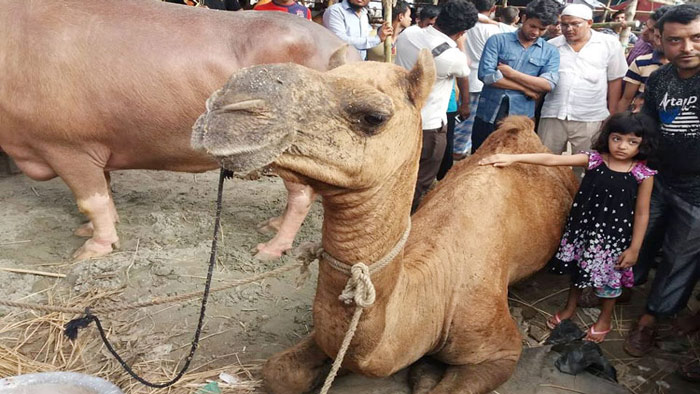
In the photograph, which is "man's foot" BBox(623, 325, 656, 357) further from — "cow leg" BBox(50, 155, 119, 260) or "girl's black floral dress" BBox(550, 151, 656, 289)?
"cow leg" BBox(50, 155, 119, 260)

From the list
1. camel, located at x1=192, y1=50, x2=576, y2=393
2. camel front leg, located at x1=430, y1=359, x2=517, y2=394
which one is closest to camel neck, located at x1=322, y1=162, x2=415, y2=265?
camel, located at x1=192, y1=50, x2=576, y2=393

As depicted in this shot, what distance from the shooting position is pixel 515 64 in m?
4.79

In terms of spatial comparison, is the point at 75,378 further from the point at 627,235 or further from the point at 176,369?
Answer: the point at 627,235

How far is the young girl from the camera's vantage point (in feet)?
10.3

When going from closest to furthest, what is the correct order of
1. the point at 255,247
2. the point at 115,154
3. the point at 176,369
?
the point at 176,369 < the point at 115,154 < the point at 255,247

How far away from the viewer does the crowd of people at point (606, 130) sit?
3096 millimetres

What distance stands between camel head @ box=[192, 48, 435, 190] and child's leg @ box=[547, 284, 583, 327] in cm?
227

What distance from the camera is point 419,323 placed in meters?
2.43

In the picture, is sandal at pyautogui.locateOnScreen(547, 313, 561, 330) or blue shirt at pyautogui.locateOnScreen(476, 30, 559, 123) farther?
blue shirt at pyautogui.locateOnScreen(476, 30, 559, 123)

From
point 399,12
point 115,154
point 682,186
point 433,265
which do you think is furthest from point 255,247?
point 399,12

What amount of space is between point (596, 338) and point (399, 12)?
4848 millimetres

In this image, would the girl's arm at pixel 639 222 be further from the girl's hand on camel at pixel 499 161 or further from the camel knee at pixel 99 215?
the camel knee at pixel 99 215

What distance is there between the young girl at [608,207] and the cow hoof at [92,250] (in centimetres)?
306

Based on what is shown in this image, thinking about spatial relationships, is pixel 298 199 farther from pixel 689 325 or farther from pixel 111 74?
pixel 689 325
